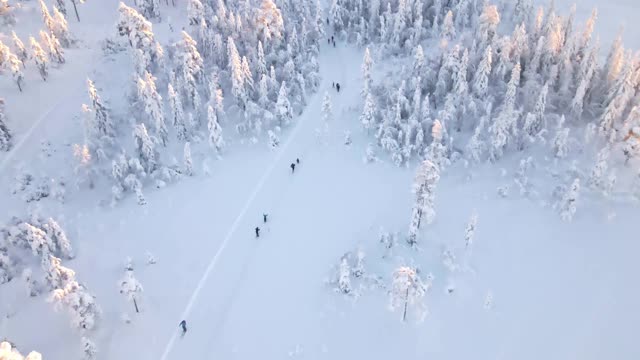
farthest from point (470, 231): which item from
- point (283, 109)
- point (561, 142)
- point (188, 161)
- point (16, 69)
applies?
point (16, 69)

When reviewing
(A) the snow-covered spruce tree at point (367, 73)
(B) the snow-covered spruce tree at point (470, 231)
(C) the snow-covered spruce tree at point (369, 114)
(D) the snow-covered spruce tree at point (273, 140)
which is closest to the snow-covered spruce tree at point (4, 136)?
(D) the snow-covered spruce tree at point (273, 140)

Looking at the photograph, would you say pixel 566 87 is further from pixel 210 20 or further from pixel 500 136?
pixel 210 20

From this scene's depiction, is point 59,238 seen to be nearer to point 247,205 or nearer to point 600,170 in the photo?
point 247,205

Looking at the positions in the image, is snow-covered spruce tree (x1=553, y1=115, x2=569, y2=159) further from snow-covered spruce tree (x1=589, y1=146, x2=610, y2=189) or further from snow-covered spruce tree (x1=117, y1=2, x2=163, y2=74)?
snow-covered spruce tree (x1=117, y1=2, x2=163, y2=74)

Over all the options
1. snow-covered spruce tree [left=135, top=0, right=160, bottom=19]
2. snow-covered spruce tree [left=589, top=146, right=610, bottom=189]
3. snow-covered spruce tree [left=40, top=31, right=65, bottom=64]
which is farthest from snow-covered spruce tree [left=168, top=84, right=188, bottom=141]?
snow-covered spruce tree [left=589, top=146, right=610, bottom=189]

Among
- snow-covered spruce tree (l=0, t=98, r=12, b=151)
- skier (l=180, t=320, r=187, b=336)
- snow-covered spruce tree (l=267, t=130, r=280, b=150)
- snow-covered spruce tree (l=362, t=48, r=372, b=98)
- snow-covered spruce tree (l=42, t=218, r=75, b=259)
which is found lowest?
skier (l=180, t=320, r=187, b=336)

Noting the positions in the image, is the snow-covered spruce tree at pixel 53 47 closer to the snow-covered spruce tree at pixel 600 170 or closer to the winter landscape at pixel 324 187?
the winter landscape at pixel 324 187
